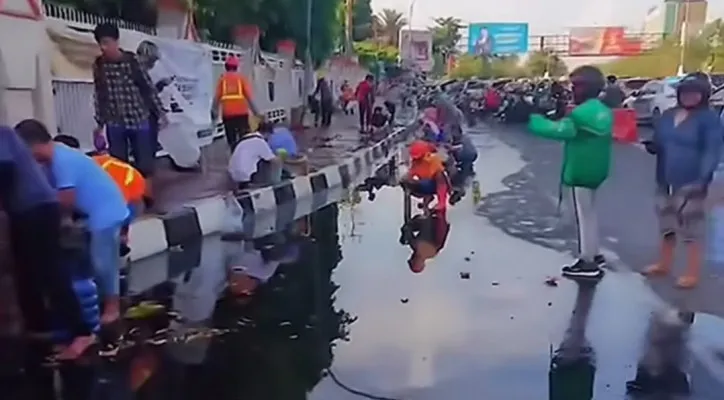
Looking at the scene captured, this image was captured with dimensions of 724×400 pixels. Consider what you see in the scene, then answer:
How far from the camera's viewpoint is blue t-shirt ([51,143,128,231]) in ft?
16.3

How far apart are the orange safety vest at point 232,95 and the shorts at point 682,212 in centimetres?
677

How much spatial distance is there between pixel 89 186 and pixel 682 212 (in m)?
4.30

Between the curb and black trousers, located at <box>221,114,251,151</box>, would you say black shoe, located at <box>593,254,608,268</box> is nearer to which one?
the curb

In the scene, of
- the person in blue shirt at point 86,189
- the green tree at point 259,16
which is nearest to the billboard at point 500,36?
the green tree at point 259,16

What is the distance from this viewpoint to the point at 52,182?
4.91 metres

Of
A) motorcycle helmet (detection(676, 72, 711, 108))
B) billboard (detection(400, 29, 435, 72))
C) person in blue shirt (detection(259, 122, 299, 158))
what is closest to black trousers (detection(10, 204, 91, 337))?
motorcycle helmet (detection(676, 72, 711, 108))

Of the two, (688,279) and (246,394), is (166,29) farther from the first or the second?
(246,394)

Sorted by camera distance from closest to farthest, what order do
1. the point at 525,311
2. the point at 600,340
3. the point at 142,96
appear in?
1. the point at 600,340
2. the point at 525,311
3. the point at 142,96

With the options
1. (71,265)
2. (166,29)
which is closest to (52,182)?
(71,265)

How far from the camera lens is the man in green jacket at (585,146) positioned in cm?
706

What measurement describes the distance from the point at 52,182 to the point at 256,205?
601 centimetres

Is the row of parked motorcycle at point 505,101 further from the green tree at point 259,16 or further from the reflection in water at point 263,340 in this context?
the reflection in water at point 263,340

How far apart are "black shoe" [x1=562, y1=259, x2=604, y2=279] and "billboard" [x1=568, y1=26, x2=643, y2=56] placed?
7017 cm

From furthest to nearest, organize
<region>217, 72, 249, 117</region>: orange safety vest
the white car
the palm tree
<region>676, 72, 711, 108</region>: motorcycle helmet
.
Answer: the palm tree
the white car
<region>217, 72, 249, 117</region>: orange safety vest
<region>676, 72, 711, 108</region>: motorcycle helmet
